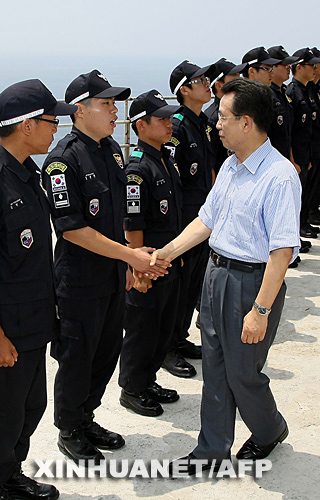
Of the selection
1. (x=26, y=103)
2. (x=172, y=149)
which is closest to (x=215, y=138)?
(x=172, y=149)

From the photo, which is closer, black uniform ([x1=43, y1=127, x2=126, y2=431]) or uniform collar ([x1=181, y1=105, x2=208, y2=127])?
black uniform ([x1=43, y1=127, x2=126, y2=431])

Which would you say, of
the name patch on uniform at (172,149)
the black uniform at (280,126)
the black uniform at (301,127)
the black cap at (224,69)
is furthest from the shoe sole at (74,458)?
the black uniform at (301,127)

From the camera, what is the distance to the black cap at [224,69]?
5.45m

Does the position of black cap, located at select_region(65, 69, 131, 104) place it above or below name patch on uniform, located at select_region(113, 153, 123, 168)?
above

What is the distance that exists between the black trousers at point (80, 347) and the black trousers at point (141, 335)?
1.14ft

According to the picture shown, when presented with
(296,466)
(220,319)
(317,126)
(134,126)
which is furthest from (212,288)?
→ (317,126)

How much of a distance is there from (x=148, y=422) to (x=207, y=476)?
60 centimetres

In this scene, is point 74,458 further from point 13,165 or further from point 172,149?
point 172,149

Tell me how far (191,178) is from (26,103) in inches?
78.7

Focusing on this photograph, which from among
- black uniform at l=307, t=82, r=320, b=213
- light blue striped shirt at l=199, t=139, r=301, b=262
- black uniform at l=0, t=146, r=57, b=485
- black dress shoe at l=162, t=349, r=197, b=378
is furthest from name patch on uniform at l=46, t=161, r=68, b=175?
black uniform at l=307, t=82, r=320, b=213

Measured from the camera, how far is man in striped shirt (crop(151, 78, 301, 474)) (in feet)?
8.97

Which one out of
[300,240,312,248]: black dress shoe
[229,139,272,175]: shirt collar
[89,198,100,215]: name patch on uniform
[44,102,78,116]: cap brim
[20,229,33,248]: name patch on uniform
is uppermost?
[44,102,78,116]: cap brim

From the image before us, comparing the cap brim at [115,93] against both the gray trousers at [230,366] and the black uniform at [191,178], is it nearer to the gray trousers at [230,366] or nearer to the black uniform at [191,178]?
the gray trousers at [230,366]

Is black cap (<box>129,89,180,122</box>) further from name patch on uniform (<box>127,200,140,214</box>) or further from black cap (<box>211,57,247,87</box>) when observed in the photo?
black cap (<box>211,57,247,87</box>)
